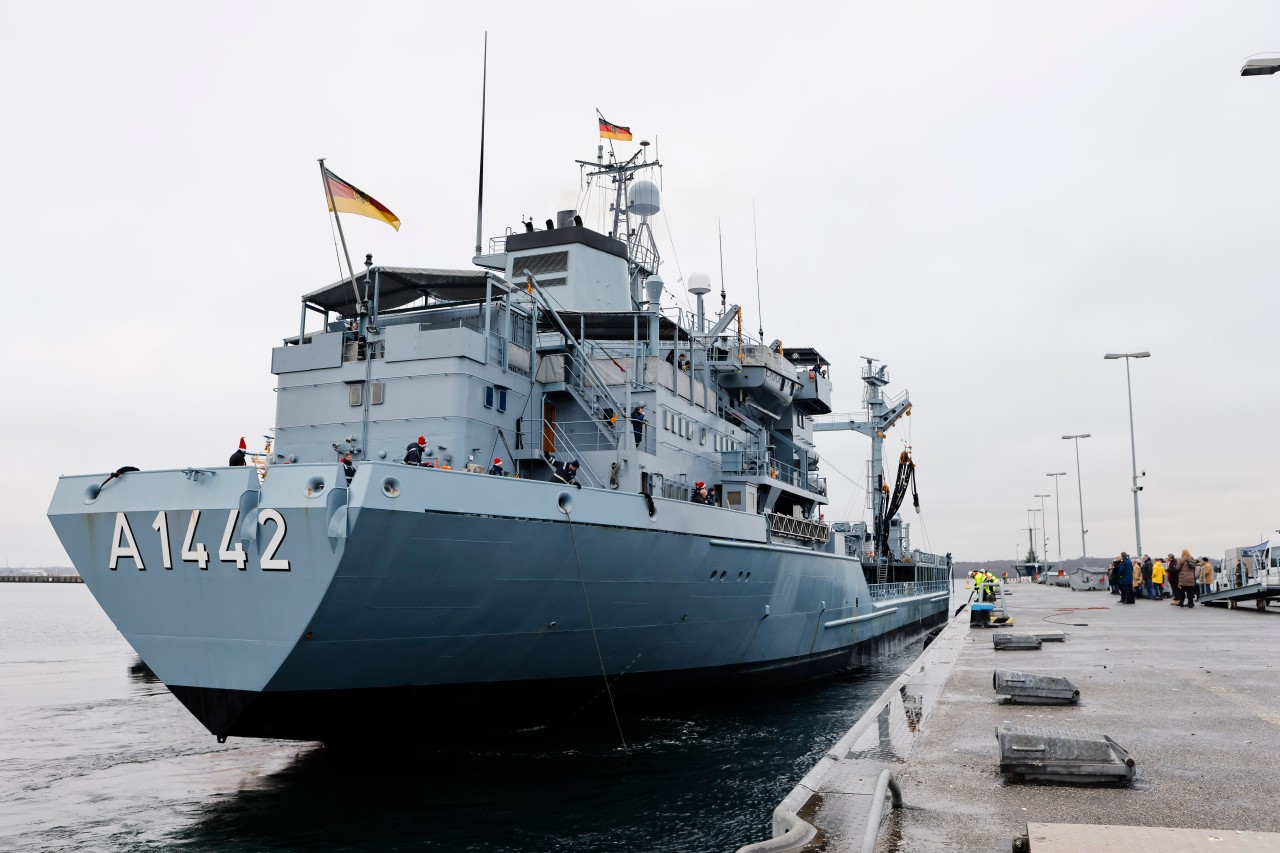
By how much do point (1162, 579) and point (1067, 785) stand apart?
32.6 metres

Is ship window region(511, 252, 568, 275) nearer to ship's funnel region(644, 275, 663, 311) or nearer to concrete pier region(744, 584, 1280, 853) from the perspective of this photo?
ship's funnel region(644, 275, 663, 311)

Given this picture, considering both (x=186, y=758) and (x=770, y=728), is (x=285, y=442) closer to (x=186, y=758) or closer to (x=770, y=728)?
(x=186, y=758)

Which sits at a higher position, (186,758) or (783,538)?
(783,538)

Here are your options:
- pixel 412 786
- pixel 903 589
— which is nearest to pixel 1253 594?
pixel 903 589

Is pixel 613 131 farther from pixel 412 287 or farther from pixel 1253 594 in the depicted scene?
pixel 1253 594

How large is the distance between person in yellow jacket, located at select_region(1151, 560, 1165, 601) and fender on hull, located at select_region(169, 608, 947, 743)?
2376cm

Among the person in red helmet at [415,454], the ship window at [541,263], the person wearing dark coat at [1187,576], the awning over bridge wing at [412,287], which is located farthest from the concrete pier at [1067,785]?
the person wearing dark coat at [1187,576]

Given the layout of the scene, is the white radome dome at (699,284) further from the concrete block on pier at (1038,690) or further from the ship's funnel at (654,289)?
the concrete block on pier at (1038,690)

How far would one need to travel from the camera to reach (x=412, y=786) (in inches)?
428

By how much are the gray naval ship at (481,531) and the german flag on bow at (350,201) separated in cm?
164

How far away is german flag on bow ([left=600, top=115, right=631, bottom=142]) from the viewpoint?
26.2 m

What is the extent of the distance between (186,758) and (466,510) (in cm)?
600

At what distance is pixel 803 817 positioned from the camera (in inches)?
201

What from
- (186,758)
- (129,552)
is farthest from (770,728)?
(129,552)
